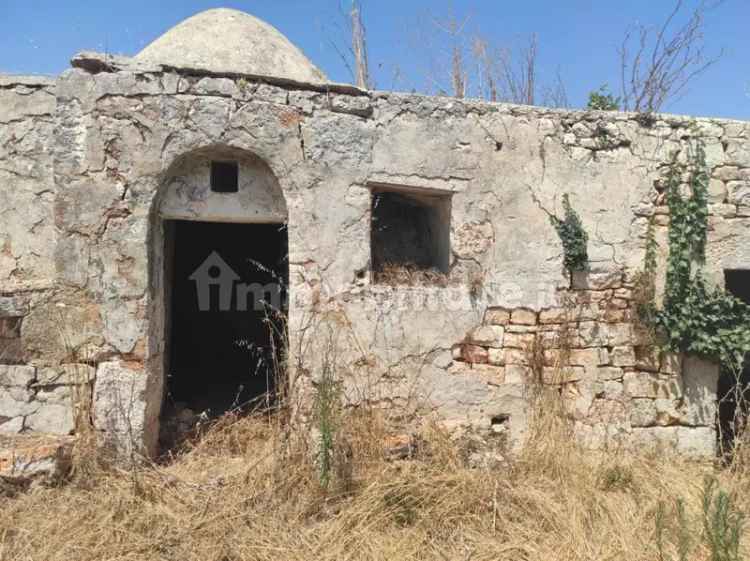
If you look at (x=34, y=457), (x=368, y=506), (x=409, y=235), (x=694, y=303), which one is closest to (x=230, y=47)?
(x=409, y=235)

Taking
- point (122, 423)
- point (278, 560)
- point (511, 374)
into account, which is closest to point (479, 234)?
point (511, 374)

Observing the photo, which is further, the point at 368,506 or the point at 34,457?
the point at 34,457

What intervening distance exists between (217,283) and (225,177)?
3003 millimetres

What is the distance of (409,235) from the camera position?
494 centimetres

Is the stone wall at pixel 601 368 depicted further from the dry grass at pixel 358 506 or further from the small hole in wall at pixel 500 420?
the dry grass at pixel 358 506

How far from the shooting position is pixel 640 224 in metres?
4.56

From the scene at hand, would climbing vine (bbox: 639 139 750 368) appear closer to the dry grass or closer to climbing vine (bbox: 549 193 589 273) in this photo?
climbing vine (bbox: 549 193 589 273)

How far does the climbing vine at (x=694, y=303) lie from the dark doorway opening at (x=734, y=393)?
29 cm

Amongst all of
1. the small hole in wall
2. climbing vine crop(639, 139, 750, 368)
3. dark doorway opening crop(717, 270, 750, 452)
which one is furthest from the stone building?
dark doorway opening crop(717, 270, 750, 452)

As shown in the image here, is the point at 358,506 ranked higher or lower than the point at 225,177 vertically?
lower

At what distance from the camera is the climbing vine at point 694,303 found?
4.43m

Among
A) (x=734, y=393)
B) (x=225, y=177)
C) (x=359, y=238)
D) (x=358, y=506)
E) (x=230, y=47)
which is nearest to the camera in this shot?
(x=358, y=506)

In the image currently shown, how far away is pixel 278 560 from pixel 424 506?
3.32 ft

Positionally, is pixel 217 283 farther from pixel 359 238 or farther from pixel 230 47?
pixel 359 238
